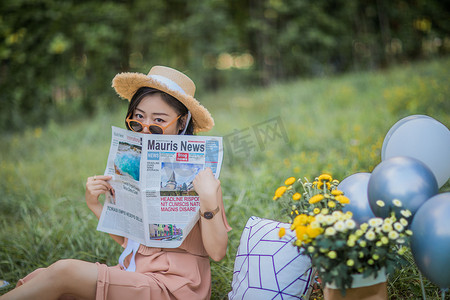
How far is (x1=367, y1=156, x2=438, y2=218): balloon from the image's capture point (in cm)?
128

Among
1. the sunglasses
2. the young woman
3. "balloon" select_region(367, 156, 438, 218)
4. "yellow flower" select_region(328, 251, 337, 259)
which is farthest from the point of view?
the sunglasses

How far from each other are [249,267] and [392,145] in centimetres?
82

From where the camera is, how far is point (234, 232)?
→ 2617 millimetres

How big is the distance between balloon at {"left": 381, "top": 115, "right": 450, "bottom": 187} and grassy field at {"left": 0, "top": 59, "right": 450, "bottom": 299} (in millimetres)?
648

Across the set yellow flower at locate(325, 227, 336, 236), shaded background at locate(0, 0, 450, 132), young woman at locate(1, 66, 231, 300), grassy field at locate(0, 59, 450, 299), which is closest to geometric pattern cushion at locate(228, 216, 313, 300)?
young woman at locate(1, 66, 231, 300)

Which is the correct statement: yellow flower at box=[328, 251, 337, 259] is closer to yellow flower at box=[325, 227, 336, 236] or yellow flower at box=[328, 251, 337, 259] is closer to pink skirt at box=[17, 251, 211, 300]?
yellow flower at box=[325, 227, 336, 236]

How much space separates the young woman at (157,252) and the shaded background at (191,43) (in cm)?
631

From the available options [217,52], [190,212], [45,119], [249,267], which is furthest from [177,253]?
[217,52]

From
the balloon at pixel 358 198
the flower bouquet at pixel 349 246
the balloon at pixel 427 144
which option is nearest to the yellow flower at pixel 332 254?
the flower bouquet at pixel 349 246

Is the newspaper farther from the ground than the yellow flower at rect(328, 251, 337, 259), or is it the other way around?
the newspaper

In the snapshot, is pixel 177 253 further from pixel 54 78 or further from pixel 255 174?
pixel 54 78

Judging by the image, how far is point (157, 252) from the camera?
1.70m

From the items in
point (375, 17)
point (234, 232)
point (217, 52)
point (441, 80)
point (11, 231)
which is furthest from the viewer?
point (375, 17)

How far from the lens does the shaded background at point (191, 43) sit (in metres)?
7.42
